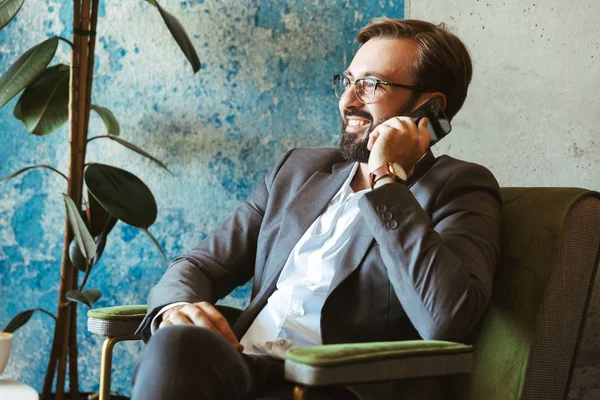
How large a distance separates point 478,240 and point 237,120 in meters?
1.41

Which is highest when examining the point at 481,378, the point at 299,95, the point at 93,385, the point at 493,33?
the point at 493,33

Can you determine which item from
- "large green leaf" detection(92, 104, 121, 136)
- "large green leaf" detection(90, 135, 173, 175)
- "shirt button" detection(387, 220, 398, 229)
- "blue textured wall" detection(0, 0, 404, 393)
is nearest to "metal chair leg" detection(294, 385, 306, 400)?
"shirt button" detection(387, 220, 398, 229)

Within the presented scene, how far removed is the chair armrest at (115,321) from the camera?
1680 millimetres

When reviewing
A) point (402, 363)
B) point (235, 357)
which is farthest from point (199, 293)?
point (402, 363)

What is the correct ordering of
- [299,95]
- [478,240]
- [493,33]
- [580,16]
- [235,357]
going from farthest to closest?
[299,95]
[493,33]
[580,16]
[478,240]
[235,357]

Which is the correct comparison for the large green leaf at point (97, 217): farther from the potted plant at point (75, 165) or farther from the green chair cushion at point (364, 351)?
the green chair cushion at point (364, 351)

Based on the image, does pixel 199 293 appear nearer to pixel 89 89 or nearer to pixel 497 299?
pixel 497 299

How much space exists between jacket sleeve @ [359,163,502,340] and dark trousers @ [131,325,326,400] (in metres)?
0.38

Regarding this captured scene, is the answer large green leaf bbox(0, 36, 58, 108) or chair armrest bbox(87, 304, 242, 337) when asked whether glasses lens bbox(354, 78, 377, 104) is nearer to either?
chair armrest bbox(87, 304, 242, 337)

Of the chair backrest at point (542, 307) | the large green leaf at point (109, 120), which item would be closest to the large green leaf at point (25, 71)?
the large green leaf at point (109, 120)

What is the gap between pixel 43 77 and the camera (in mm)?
2480

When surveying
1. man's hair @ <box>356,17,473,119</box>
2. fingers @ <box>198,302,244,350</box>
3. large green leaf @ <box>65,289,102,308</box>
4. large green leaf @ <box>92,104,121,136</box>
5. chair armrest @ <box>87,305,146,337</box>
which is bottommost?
large green leaf @ <box>65,289,102,308</box>

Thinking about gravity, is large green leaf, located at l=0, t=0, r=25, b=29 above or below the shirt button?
above

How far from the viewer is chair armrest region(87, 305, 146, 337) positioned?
5.51ft
